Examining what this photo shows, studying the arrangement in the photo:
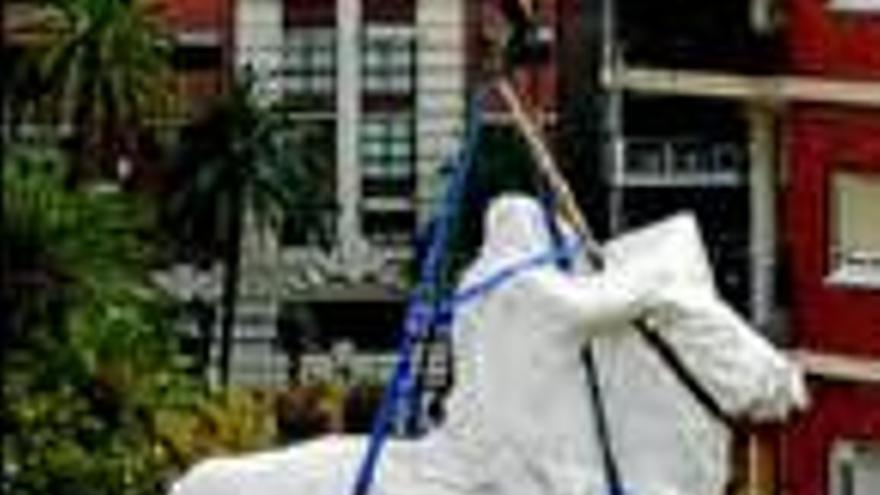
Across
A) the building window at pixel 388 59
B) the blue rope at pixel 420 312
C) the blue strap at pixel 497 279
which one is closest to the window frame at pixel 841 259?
the building window at pixel 388 59

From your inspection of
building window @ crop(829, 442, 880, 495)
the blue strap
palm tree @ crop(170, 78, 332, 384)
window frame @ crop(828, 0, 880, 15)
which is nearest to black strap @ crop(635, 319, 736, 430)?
the blue strap

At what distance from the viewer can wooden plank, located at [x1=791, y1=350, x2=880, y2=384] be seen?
37406 millimetres

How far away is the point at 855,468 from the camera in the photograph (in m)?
37.6

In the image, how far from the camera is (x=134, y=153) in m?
50.1

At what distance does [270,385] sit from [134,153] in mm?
3828

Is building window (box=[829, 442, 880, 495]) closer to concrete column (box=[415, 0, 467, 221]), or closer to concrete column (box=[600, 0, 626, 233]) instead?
concrete column (box=[600, 0, 626, 233])

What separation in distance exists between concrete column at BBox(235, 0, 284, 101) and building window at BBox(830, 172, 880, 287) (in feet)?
50.5

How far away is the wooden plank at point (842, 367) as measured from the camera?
3741 centimetres

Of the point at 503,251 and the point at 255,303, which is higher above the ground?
the point at 503,251

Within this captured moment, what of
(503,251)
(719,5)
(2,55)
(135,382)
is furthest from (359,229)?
(2,55)

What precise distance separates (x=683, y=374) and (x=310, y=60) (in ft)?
132

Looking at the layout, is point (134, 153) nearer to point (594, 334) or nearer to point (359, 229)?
point (359, 229)

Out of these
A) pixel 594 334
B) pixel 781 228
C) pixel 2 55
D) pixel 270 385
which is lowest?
pixel 270 385

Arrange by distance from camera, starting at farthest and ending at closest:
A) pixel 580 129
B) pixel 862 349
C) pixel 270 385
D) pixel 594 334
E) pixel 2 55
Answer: pixel 270 385, pixel 580 129, pixel 862 349, pixel 594 334, pixel 2 55
